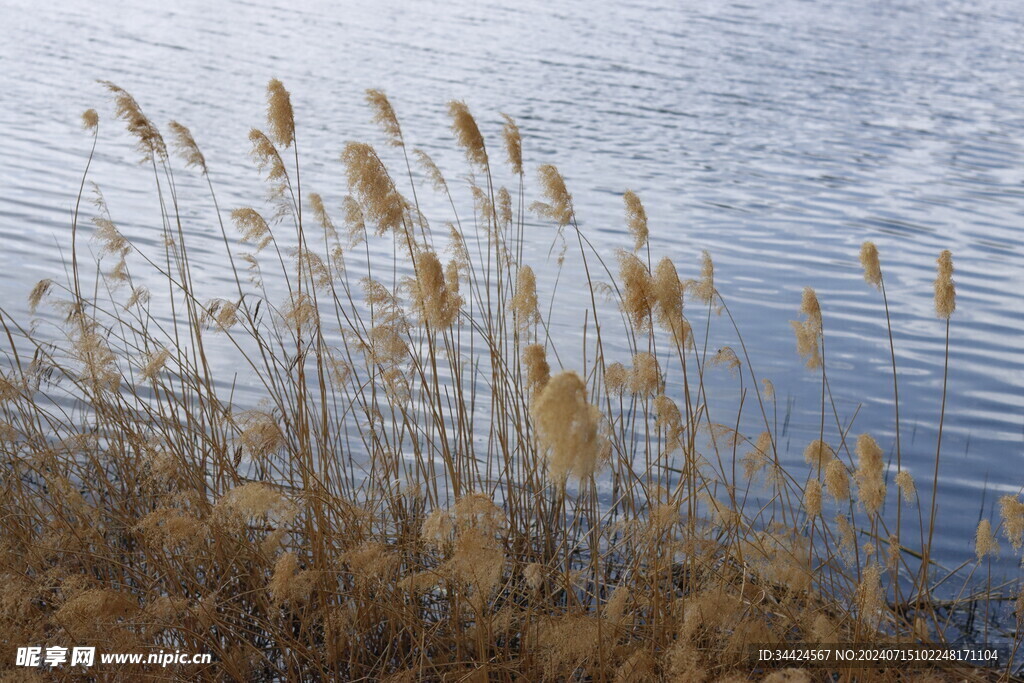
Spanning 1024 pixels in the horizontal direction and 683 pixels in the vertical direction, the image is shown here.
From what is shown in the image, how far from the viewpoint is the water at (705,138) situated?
5578 millimetres

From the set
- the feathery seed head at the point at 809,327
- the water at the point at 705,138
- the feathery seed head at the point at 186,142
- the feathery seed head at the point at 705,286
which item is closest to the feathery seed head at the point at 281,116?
the feathery seed head at the point at 186,142

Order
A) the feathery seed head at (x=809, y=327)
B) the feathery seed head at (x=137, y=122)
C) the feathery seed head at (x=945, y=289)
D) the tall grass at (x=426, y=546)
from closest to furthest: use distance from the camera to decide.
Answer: the tall grass at (x=426, y=546) < the feathery seed head at (x=945, y=289) < the feathery seed head at (x=809, y=327) < the feathery seed head at (x=137, y=122)

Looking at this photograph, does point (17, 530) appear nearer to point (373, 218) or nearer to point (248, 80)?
point (373, 218)

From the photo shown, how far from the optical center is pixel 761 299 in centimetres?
635

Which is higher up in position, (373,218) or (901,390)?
(373,218)

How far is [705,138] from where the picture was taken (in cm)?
1094

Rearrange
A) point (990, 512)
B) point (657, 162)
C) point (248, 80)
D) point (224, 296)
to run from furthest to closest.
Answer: point (248, 80) < point (657, 162) < point (224, 296) < point (990, 512)

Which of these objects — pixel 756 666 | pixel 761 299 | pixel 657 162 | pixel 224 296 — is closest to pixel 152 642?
pixel 756 666

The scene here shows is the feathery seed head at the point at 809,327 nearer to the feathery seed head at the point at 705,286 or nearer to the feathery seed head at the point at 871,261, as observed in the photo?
the feathery seed head at the point at 871,261

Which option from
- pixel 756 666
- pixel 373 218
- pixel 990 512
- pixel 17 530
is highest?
pixel 373 218

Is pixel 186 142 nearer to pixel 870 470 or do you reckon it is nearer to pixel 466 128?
pixel 466 128

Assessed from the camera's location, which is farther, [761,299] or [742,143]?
[742,143]

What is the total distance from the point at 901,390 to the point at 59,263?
4842 millimetres

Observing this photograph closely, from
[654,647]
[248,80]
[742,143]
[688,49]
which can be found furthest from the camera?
[688,49]
